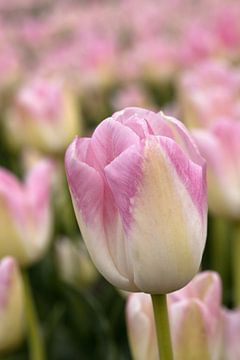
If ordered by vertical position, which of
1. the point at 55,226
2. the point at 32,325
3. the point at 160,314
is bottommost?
the point at 55,226

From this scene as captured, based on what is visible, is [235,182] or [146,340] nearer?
[146,340]

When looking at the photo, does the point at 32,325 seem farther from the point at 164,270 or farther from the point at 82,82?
the point at 82,82

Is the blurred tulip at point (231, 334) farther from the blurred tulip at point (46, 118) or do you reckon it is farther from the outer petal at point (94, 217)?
the blurred tulip at point (46, 118)

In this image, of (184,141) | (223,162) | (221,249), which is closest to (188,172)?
(184,141)

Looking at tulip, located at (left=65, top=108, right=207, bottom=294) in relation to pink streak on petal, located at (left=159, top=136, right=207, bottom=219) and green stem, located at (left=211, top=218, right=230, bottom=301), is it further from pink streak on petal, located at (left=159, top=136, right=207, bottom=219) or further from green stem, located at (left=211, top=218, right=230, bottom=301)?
green stem, located at (left=211, top=218, right=230, bottom=301)

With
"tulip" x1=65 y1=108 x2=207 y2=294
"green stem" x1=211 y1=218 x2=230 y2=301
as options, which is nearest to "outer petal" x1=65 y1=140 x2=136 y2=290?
"tulip" x1=65 y1=108 x2=207 y2=294

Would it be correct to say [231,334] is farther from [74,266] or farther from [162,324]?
[74,266]

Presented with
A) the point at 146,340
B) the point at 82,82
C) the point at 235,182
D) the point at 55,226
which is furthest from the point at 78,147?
the point at 82,82

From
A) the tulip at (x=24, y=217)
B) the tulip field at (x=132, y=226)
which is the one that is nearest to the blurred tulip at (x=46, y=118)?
the tulip field at (x=132, y=226)
